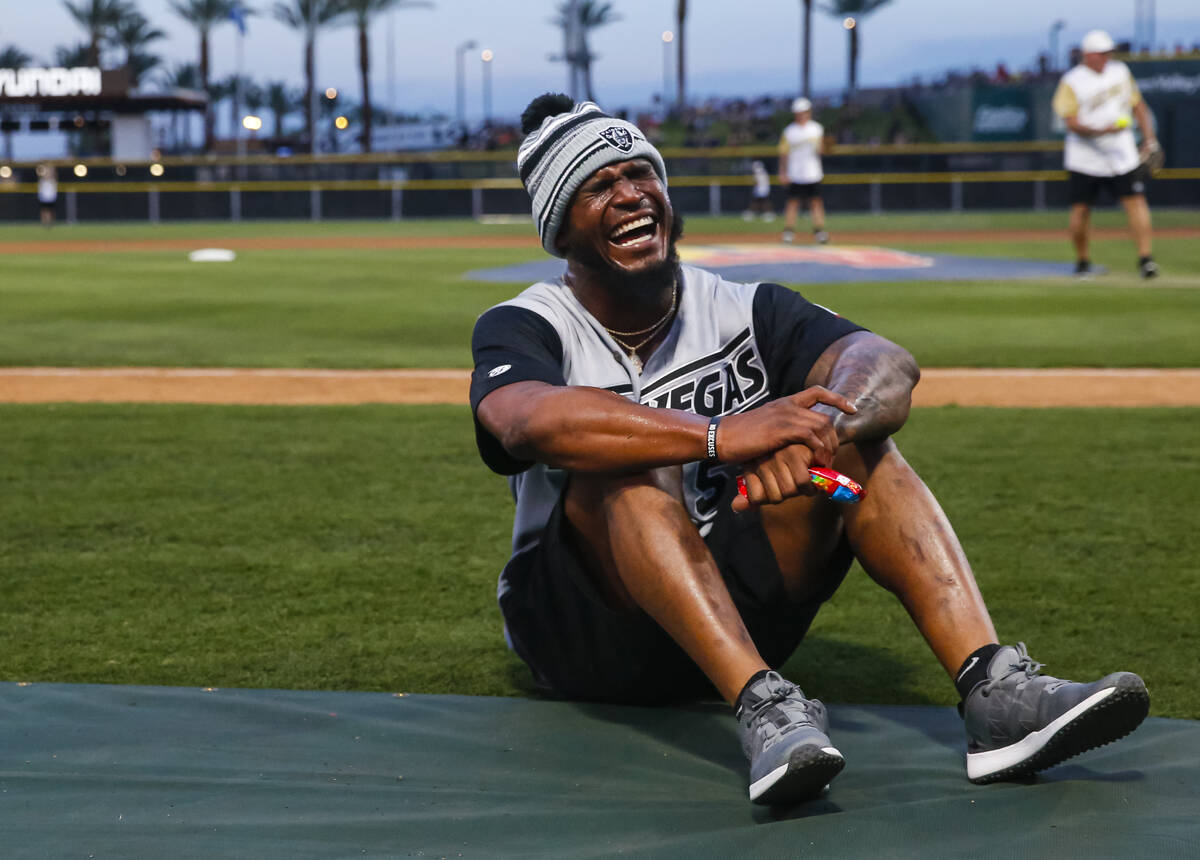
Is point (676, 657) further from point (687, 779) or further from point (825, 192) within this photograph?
point (825, 192)

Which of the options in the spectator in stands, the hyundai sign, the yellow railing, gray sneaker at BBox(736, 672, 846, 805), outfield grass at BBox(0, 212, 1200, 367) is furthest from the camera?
the hyundai sign

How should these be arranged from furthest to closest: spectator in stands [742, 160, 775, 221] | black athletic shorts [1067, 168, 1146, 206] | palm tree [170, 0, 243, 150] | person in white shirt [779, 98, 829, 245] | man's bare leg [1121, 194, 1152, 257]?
palm tree [170, 0, 243, 150] → spectator in stands [742, 160, 775, 221] → person in white shirt [779, 98, 829, 245] → man's bare leg [1121, 194, 1152, 257] → black athletic shorts [1067, 168, 1146, 206]

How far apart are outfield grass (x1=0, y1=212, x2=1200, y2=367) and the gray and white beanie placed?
677cm

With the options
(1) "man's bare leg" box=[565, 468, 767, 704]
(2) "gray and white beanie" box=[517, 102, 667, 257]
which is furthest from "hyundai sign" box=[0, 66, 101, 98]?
(1) "man's bare leg" box=[565, 468, 767, 704]

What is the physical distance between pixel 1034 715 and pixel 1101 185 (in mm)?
12082

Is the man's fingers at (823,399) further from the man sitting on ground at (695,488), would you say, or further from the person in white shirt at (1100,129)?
the person in white shirt at (1100,129)

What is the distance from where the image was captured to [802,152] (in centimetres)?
2253

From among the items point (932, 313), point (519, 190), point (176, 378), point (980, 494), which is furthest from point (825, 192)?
point (980, 494)

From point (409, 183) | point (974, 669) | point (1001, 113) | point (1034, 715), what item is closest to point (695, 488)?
point (974, 669)

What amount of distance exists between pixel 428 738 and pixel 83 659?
1.17 meters

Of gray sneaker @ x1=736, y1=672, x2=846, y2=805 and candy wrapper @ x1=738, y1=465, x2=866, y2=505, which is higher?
candy wrapper @ x1=738, y1=465, x2=866, y2=505

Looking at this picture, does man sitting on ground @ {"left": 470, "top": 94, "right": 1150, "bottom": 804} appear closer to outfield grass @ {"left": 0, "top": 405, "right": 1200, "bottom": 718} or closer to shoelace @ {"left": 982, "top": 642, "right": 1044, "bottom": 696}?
shoelace @ {"left": 982, "top": 642, "right": 1044, "bottom": 696}

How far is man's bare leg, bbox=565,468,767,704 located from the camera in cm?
258

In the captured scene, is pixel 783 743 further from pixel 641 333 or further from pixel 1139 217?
pixel 1139 217
